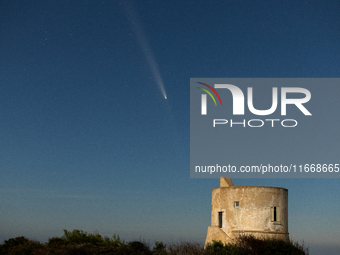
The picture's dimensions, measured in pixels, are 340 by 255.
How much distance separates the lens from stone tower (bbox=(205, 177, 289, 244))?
21094 millimetres

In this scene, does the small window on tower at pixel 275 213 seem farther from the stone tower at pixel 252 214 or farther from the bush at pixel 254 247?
the bush at pixel 254 247

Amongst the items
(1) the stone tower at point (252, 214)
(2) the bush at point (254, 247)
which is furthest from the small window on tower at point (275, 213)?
(2) the bush at point (254, 247)

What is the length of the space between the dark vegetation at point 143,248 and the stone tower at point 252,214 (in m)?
0.66

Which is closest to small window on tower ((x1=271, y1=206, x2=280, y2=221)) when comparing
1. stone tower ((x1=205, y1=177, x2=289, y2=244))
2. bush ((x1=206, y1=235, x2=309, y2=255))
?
stone tower ((x1=205, y1=177, x2=289, y2=244))

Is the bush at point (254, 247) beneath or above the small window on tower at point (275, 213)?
beneath

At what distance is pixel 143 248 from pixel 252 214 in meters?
7.27

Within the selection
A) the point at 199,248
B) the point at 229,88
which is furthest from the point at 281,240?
the point at 229,88

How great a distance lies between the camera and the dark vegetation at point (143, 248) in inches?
774

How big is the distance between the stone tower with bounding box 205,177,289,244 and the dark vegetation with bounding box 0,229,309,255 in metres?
0.66

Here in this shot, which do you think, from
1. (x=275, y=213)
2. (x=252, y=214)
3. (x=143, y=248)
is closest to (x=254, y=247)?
(x=252, y=214)

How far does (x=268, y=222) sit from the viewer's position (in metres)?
21.2

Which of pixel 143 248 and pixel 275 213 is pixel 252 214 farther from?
pixel 143 248

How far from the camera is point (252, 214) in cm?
2117

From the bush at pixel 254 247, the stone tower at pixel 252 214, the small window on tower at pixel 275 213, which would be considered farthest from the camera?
the small window on tower at pixel 275 213
